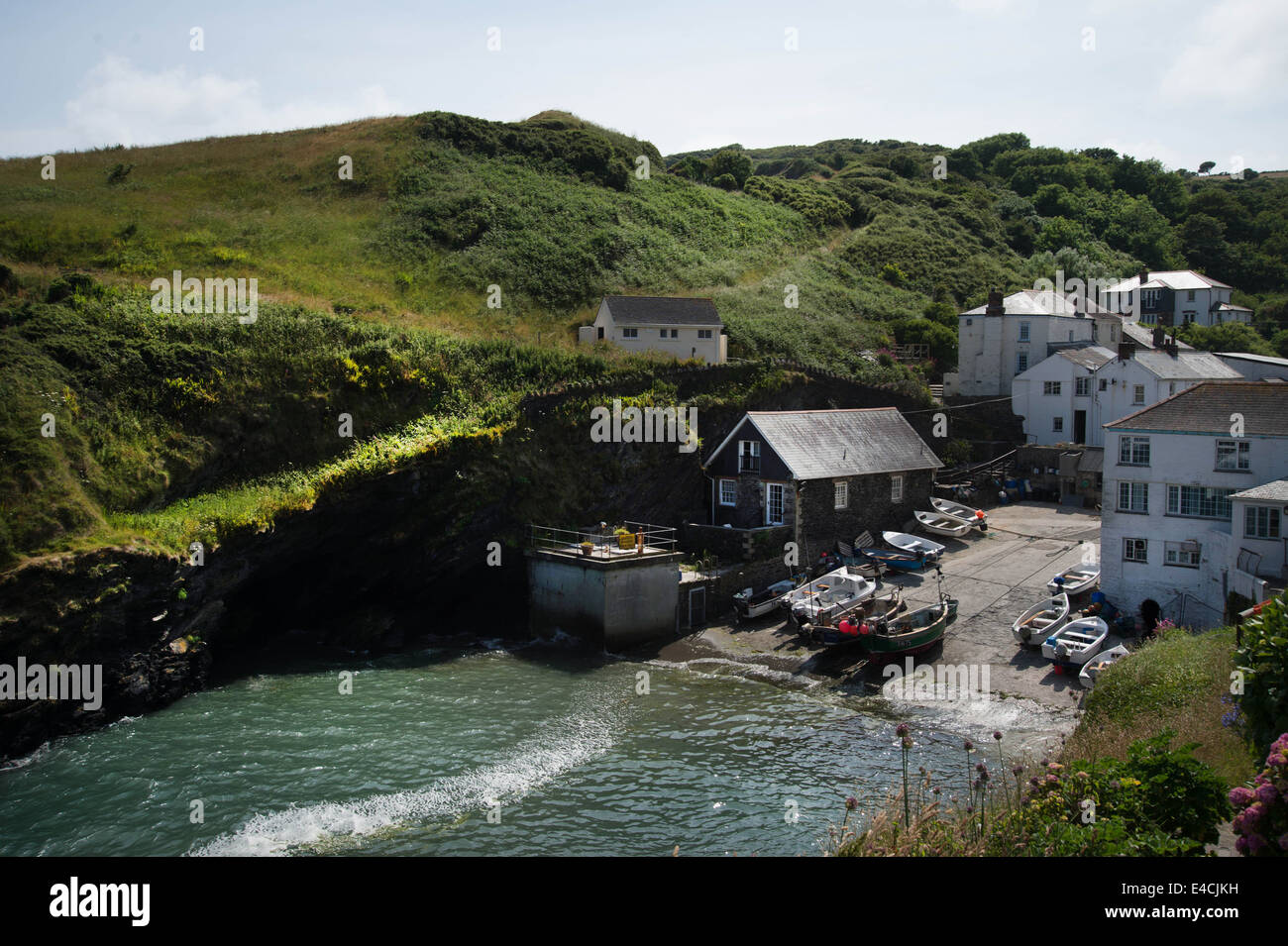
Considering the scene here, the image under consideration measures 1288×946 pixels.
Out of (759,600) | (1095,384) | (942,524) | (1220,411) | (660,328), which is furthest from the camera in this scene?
(1095,384)

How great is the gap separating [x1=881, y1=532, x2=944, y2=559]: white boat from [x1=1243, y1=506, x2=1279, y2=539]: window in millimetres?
13082

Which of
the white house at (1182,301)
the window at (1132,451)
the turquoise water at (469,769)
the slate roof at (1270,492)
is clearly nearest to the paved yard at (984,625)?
the turquoise water at (469,769)

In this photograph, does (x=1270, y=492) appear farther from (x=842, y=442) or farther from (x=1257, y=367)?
(x=1257, y=367)

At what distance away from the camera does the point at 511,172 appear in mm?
82250

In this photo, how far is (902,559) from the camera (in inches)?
1639

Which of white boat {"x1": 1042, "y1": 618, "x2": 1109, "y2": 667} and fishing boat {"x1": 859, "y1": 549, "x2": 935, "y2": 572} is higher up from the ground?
fishing boat {"x1": 859, "y1": 549, "x2": 935, "y2": 572}

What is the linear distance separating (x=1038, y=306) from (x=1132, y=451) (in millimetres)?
30801

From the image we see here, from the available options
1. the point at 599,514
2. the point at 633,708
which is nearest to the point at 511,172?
the point at 599,514

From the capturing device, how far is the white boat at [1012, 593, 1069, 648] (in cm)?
3306

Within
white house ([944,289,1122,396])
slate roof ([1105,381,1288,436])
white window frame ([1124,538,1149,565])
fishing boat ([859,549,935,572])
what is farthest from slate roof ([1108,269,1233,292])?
white window frame ([1124,538,1149,565])

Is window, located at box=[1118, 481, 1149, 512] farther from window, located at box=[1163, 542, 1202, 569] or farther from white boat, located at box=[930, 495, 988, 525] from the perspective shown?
white boat, located at box=[930, 495, 988, 525]

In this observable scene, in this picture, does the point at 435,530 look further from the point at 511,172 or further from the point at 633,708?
the point at 511,172

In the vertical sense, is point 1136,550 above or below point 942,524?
above

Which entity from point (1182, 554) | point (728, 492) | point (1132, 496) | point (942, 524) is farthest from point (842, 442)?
point (1182, 554)
